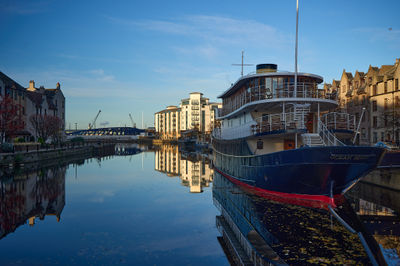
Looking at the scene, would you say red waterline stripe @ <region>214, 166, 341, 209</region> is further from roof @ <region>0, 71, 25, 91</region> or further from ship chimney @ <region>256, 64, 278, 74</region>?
roof @ <region>0, 71, 25, 91</region>

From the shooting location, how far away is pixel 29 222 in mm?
17062

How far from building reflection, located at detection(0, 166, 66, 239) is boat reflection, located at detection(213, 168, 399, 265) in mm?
10336

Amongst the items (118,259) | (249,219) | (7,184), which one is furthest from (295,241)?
(7,184)

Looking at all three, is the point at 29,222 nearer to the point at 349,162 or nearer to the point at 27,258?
the point at 27,258

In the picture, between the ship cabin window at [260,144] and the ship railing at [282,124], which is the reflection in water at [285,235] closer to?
the ship cabin window at [260,144]

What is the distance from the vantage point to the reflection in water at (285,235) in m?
11.9

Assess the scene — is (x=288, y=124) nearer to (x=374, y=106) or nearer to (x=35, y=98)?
(x=374, y=106)

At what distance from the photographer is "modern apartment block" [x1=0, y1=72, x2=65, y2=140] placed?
56000mm

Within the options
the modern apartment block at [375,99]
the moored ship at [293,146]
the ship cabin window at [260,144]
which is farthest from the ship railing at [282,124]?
the modern apartment block at [375,99]

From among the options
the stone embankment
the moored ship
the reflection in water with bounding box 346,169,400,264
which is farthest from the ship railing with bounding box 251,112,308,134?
the stone embankment

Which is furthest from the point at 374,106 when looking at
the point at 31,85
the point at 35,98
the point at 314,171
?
the point at 31,85

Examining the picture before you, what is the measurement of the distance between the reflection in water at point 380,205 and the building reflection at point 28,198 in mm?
16869

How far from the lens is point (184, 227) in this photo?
1675 cm

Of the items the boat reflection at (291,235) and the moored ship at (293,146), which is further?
the moored ship at (293,146)
